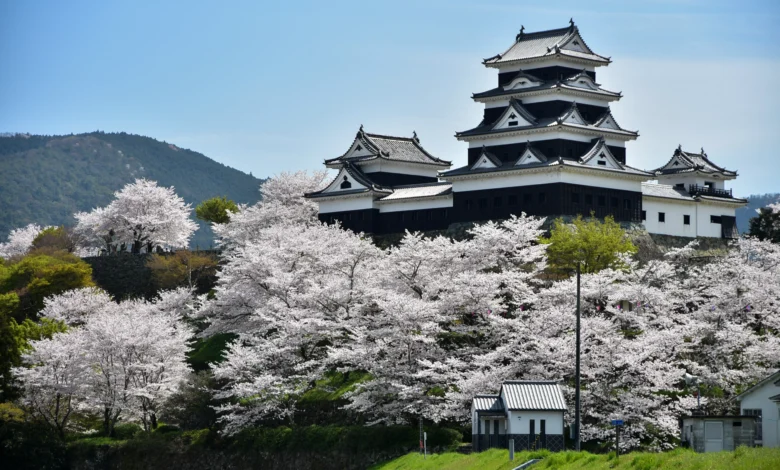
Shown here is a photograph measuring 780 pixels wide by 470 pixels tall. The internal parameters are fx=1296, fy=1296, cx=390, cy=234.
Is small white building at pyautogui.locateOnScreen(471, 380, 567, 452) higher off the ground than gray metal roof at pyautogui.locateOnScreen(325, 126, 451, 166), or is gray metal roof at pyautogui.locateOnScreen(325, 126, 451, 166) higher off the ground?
gray metal roof at pyautogui.locateOnScreen(325, 126, 451, 166)

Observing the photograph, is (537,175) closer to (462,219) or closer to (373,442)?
(462,219)

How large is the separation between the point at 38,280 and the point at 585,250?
29700 mm

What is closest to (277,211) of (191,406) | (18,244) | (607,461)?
(191,406)

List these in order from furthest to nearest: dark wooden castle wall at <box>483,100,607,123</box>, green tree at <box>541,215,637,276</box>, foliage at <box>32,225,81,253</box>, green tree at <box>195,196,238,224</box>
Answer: green tree at <box>195,196,238,224</box>, foliage at <box>32,225,81,253</box>, dark wooden castle wall at <box>483,100,607,123</box>, green tree at <box>541,215,637,276</box>

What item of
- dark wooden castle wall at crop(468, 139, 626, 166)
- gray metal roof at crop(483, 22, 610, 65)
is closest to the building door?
dark wooden castle wall at crop(468, 139, 626, 166)

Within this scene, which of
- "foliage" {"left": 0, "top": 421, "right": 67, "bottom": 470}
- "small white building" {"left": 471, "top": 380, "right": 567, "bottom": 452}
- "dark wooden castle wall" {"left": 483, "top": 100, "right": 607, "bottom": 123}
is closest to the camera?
"small white building" {"left": 471, "top": 380, "right": 567, "bottom": 452}

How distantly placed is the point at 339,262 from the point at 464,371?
11.6m

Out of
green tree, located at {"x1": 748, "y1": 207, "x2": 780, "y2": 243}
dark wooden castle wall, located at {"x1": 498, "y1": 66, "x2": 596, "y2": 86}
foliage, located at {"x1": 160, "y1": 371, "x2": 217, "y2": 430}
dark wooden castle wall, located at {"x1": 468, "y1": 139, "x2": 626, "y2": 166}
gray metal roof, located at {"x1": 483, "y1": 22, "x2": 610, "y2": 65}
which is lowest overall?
foliage, located at {"x1": 160, "y1": 371, "x2": 217, "y2": 430}

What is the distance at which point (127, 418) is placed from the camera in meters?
53.9

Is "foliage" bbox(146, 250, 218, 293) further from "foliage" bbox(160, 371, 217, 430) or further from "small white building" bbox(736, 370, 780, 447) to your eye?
"small white building" bbox(736, 370, 780, 447)

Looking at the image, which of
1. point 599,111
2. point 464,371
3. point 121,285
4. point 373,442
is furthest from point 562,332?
point 121,285

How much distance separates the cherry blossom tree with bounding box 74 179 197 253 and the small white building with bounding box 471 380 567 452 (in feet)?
142

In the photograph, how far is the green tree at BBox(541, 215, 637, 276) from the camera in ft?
173

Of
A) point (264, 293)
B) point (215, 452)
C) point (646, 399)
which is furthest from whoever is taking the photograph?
point (264, 293)
